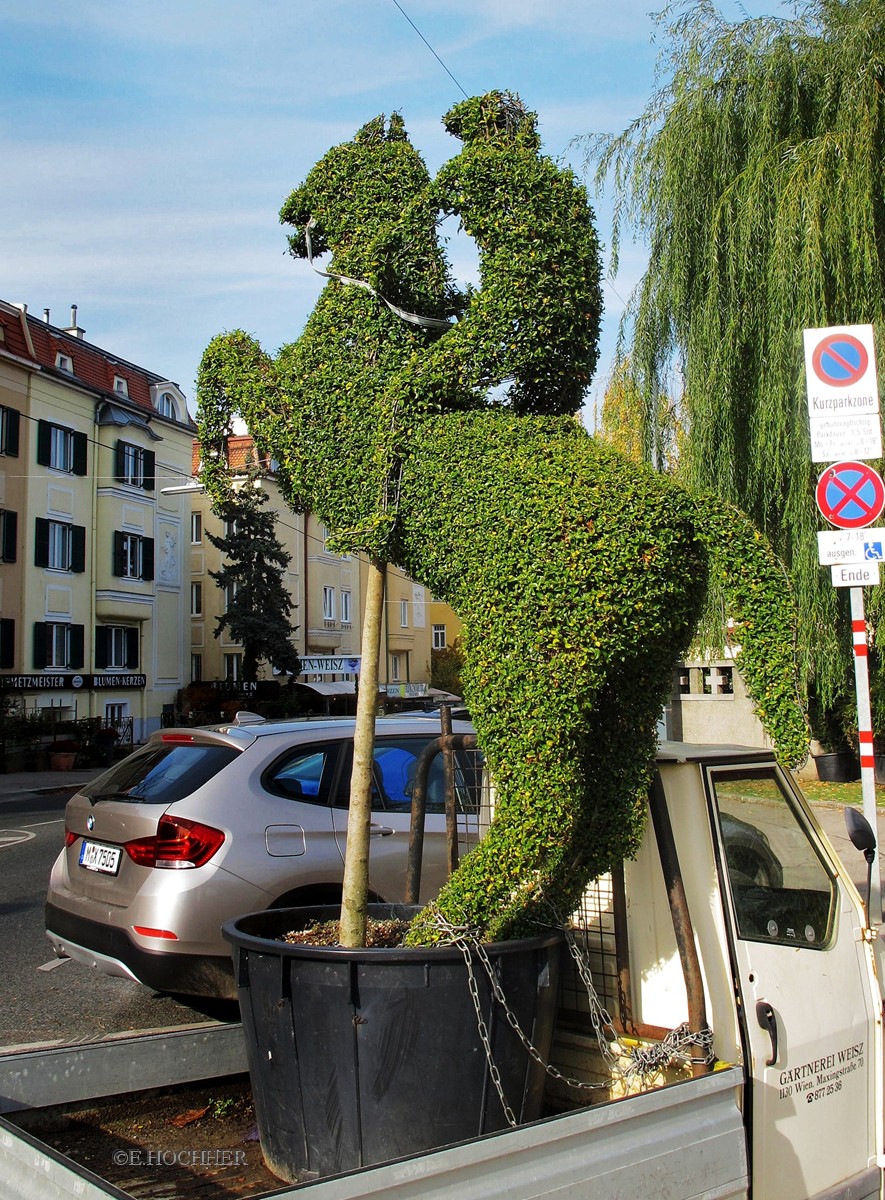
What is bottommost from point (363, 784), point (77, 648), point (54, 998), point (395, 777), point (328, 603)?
point (54, 998)

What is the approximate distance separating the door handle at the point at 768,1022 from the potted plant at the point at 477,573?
1.93 ft

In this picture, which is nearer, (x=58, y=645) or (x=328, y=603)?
(x=58, y=645)

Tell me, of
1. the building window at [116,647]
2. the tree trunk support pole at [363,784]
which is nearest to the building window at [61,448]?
the building window at [116,647]

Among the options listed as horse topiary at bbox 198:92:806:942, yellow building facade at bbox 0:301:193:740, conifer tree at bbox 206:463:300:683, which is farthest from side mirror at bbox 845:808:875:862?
conifer tree at bbox 206:463:300:683

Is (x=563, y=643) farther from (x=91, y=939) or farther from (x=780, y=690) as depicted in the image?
(x=91, y=939)

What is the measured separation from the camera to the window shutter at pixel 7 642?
3156 centimetres

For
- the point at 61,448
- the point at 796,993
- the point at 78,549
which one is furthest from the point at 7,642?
the point at 796,993

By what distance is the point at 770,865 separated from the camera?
342cm

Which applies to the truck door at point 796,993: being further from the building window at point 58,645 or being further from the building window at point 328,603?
the building window at point 328,603

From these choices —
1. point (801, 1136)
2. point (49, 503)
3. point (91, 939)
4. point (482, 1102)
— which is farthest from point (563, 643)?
point (49, 503)

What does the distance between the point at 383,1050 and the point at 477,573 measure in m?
1.29

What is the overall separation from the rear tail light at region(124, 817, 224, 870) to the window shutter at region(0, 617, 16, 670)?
28469 millimetres

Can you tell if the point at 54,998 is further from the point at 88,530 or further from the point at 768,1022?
the point at 88,530

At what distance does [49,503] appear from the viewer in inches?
1321
